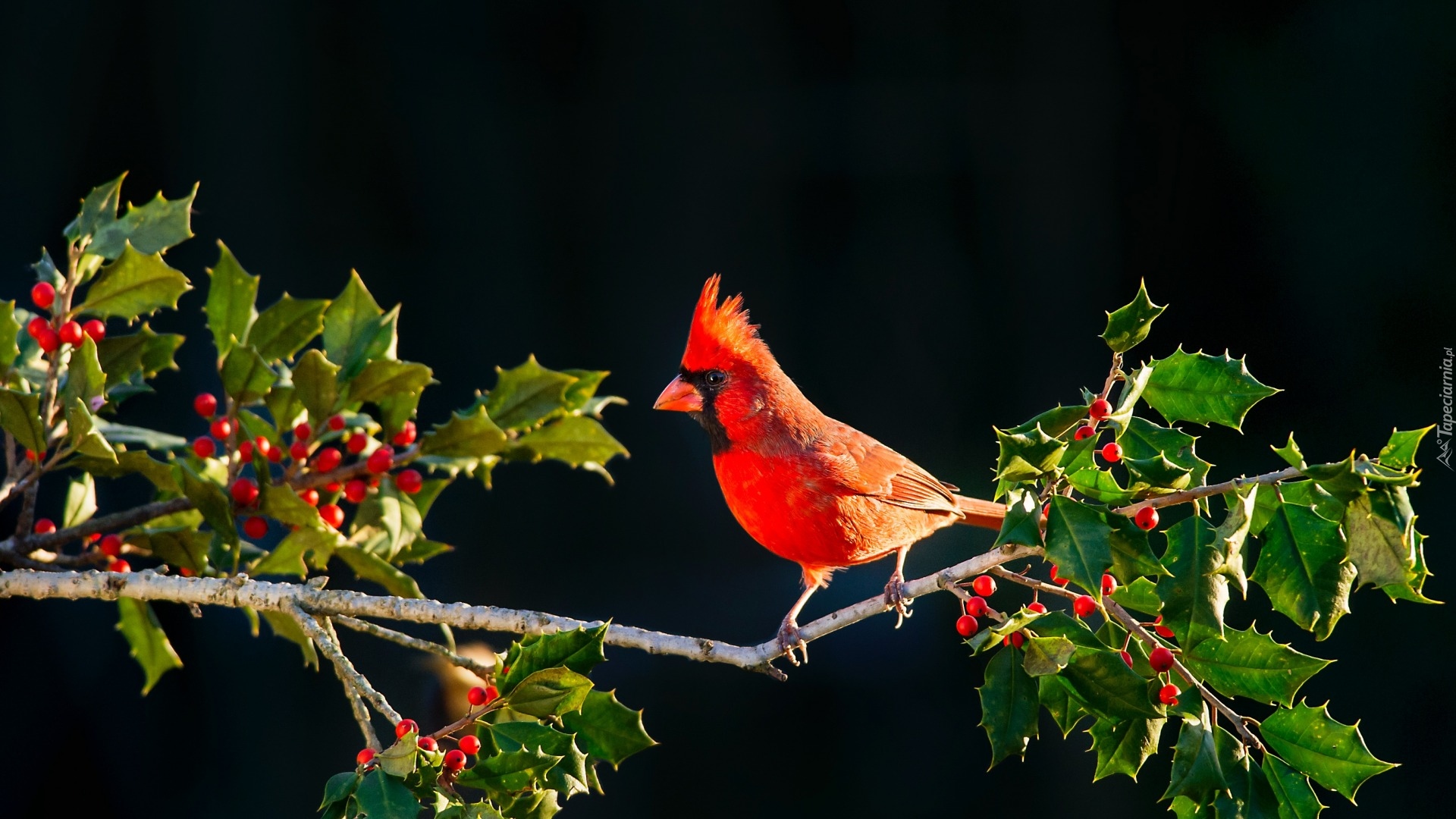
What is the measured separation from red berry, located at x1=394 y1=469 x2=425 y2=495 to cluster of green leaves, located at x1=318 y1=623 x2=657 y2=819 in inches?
15.3

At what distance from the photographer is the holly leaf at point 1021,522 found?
2.25ft

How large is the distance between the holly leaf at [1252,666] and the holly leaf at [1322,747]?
0.01 m

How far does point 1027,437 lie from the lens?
684mm

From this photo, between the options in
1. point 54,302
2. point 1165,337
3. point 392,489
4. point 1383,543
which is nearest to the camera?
point 1383,543

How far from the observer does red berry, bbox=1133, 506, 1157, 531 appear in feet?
2.37

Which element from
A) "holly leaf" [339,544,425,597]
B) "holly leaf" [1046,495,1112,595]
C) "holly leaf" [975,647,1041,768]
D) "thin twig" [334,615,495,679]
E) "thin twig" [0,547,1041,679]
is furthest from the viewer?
"holly leaf" [339,544,425,597]

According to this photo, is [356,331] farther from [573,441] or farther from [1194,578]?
[1194,578]

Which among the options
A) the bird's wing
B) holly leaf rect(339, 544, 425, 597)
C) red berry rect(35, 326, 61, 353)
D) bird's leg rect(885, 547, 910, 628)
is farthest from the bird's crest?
red berry rect(35, 326, 61, 353)

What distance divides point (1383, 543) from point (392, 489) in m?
0.87

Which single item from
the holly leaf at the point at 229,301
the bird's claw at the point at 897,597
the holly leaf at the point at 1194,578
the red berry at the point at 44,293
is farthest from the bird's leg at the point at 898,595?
the red berry at the point at 44,293

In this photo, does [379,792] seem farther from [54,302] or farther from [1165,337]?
[1165,337]

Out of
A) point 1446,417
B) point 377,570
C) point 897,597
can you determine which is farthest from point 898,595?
point 1446,417

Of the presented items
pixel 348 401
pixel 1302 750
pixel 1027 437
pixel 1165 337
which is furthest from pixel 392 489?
pixel 1165 337

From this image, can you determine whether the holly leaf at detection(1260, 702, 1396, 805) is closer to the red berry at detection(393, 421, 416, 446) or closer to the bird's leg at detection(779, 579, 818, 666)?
the bird's leg at detection(779, 579, 818, 666)
